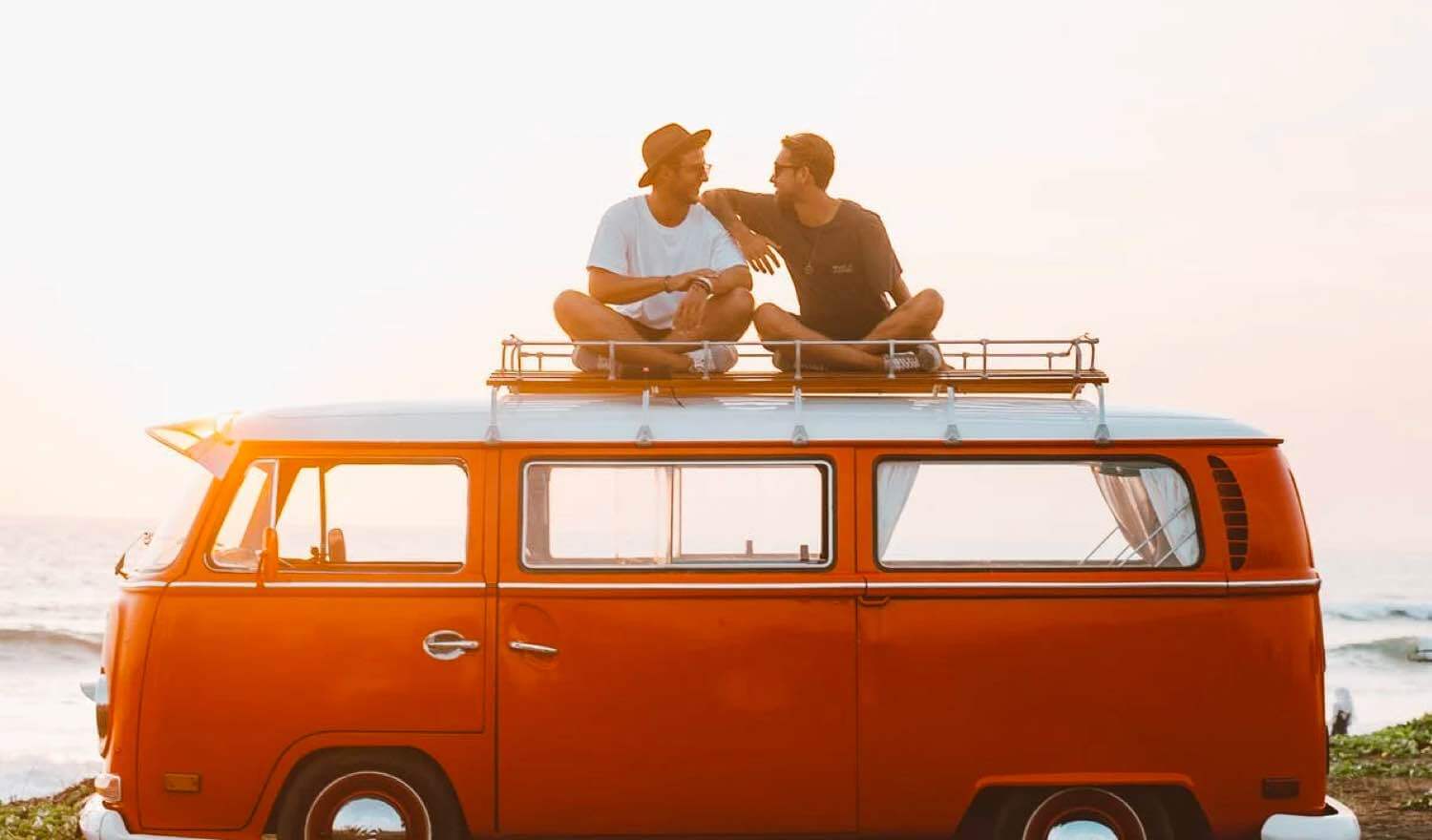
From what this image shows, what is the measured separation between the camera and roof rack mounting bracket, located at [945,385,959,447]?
770 centimetres

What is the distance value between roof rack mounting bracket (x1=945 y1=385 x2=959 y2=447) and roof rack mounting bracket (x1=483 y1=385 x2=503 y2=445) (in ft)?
6.82

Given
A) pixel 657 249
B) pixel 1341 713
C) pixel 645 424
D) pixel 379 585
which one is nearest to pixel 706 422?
pixel 645 424

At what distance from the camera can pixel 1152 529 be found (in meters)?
7.76

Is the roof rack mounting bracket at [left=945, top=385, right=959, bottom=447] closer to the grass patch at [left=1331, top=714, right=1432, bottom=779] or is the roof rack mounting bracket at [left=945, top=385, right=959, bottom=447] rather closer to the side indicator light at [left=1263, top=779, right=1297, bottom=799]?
the side indicator light at [left=1263, top=779, right=1297, bottom=799]

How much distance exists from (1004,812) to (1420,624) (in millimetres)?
38019

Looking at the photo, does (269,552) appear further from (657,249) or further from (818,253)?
(818,253)

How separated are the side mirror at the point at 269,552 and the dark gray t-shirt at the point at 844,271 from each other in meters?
2.93

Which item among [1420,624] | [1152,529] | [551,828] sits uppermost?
[1152,529]

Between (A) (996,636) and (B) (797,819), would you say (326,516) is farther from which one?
(A) (996,636)

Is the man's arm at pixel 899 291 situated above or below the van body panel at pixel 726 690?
above

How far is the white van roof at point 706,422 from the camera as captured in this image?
7.71 meters

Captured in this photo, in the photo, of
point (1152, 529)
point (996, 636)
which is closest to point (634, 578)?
point (996, 636)

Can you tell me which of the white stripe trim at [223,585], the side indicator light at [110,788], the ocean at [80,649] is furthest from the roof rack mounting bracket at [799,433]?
the ocean at [80,649]

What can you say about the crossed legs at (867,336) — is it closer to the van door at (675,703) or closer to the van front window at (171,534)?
the van door at (675,703)
